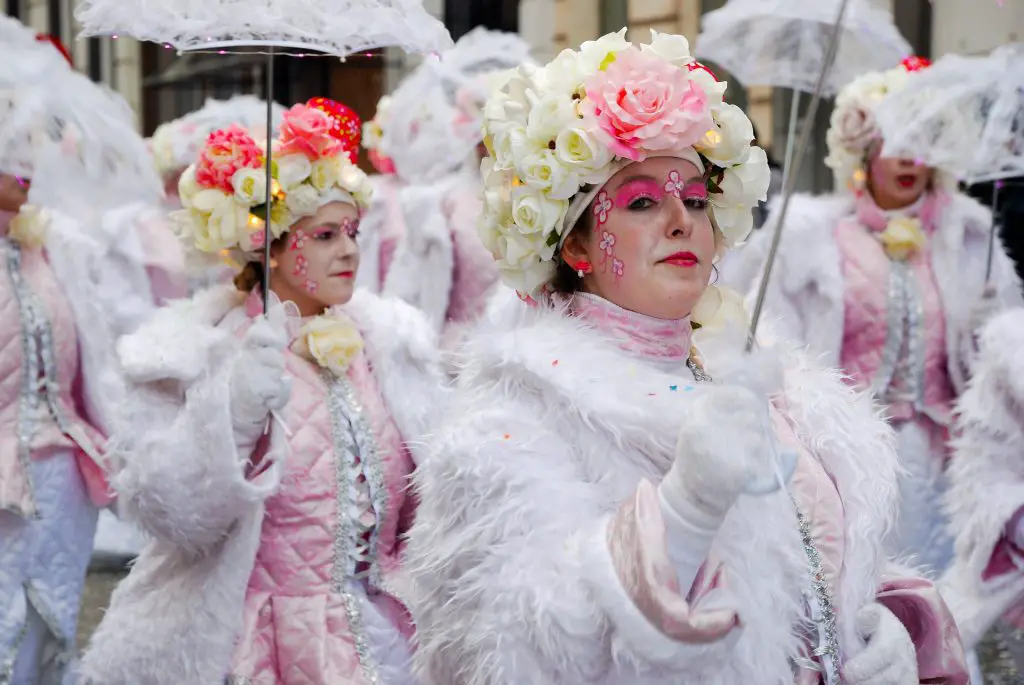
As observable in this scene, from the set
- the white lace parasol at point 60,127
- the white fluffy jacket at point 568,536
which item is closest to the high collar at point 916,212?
the white lace parasol at point 60,127

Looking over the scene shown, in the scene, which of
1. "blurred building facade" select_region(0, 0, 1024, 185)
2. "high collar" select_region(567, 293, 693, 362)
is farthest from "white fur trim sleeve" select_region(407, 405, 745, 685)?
"blurred building facade" select_region(0, 0, 1024, 185)

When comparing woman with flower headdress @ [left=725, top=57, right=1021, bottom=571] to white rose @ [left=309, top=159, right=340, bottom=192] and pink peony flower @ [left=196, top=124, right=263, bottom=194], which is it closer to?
white rose @ [left=309, top=159, right=340, bottom=192]

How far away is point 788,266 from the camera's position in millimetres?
6082

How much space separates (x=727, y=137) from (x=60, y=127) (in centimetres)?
231

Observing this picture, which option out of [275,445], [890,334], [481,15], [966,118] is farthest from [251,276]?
[481,15]

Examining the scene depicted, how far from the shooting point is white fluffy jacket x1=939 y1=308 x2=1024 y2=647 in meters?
4.41

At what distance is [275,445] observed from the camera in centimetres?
378

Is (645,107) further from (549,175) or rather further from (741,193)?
(741,193)

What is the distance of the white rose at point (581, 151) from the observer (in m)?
2.71

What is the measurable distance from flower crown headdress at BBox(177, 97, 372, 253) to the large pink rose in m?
1.58

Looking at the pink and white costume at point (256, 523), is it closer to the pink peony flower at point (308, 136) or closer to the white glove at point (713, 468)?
the pink peony flower at point (308, 136)

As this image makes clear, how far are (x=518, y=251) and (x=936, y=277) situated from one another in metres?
3.60

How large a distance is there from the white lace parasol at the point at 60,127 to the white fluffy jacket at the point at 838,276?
8.43 feet

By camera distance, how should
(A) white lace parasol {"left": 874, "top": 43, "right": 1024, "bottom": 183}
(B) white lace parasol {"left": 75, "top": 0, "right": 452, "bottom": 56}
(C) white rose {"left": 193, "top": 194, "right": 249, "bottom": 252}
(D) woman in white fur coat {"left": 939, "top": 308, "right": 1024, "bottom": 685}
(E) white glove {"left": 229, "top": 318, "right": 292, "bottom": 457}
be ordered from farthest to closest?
(A) white lace parasol {"left": 874, "top": 43, "right": 1024, "bottom": 183}
(D) woman in white fur coat {"left": 939, "top": 308, "right": 1024, "bottom": 685}
(C) white rose {"left": 193, "top": 194, "right": 249, "bottom": 252}
(E) white glove {"left": 229, "top": 318, "right": 292, "bottom": 457}
(B) white lace parasol {"left": 75, "top": 0, "right": 452, "bottom": 56}
